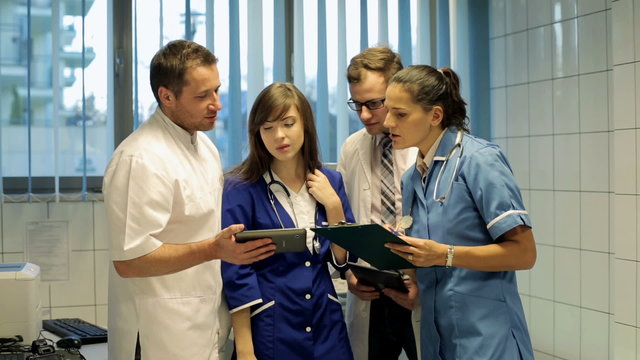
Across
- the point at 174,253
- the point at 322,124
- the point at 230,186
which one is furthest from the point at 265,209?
the point at 322,124

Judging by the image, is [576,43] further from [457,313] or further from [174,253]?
[174,253]

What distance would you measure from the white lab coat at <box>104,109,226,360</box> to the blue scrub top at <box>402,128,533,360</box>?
650 mm

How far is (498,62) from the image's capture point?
14.0 ft

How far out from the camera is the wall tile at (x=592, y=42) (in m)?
3.60

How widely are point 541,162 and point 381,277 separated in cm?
212

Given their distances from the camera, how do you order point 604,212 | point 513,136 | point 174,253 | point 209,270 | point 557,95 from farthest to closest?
point 513,136
point 557,95
point 604,212
point 209,270
point 174,253

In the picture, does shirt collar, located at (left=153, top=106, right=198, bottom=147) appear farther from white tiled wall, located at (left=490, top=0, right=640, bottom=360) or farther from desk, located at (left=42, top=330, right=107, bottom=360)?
white tiled wall, located at (left=490, top=0, right=640, bottom=360)

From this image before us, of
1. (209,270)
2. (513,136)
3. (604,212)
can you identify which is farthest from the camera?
(513,136)

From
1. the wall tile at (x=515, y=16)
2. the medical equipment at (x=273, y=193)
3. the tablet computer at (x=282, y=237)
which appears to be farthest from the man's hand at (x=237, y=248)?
the wall tile at (x=515, y=16)

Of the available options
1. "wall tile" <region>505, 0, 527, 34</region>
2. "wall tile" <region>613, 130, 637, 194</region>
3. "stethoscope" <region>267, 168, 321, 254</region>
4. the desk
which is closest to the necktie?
"stethoscope" <region>267, 168, 321, 254</region>

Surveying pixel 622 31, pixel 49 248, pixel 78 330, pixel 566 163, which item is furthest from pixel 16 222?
pixel 622 31

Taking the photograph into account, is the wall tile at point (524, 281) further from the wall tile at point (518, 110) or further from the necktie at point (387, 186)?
the necktie at point (387, 186)

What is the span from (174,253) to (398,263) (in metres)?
0.62

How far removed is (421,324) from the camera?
6.96 ft
